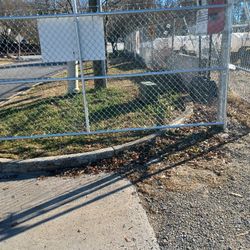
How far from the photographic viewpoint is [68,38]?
15.4ft

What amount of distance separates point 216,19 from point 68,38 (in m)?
2.43

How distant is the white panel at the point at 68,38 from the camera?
4609 millimetres

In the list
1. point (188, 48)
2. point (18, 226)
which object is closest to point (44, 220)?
point (18, 226)

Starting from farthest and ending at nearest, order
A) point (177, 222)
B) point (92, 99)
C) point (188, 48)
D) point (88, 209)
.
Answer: point (188, 48), point (92, 99), point (88, 209), point (177, 222)

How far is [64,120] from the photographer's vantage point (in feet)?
19.5

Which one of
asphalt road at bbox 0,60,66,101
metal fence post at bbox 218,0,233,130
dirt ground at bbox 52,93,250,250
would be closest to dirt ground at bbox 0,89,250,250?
dirt ground at bbox 52,93,250,250

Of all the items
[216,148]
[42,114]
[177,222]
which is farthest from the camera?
[42,114]

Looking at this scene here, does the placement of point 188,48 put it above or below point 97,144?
above

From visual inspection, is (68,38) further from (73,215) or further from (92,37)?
(73,215)

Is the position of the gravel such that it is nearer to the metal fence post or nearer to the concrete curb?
the metal fence post

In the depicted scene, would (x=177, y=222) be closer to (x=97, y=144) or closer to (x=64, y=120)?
(x=97, y=144)

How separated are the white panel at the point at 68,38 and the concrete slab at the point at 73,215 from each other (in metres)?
1.91

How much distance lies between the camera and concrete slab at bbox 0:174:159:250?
292 cm

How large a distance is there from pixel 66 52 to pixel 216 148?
9.07ft
